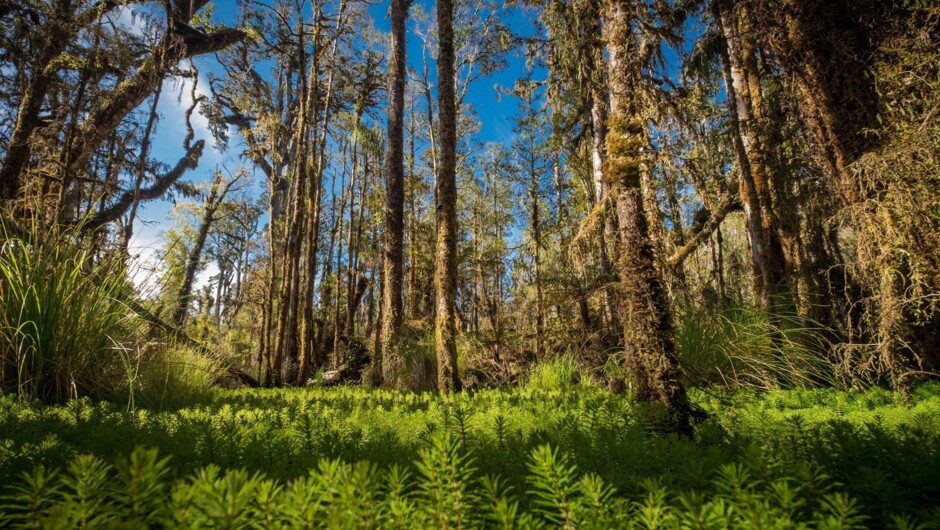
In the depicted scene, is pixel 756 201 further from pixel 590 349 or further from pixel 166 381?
pixel 166 381

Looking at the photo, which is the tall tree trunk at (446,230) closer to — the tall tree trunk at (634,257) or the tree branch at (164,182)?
the tall tree trunk at (634,257)

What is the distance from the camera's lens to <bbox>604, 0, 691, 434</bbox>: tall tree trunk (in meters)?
2.40

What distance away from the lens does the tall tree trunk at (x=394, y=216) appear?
7.42m

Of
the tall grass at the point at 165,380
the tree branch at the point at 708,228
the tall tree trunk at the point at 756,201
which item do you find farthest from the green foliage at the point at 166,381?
the tall tree trunk at the point at 756,201

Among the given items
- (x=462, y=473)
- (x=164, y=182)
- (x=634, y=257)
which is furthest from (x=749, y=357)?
(x=164, y=182)

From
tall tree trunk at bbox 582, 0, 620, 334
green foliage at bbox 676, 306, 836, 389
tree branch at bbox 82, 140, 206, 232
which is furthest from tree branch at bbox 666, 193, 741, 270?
tree branch at bbox 82, 140, 206, 232

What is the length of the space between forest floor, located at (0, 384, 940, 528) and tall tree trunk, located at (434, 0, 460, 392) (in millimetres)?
2699

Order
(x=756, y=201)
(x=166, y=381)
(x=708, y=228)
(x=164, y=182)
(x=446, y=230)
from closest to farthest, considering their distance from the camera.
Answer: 1. (x=166, y=381)
2. (x=446, y=230)
3. (x=756, y=201)
4. (x=708, y=228)
5. (x=164, y=182)

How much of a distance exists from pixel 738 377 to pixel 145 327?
19.3 feet

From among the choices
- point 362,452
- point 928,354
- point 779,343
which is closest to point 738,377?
point 779,343

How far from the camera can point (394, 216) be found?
8.79 metres

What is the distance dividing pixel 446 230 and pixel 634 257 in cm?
312

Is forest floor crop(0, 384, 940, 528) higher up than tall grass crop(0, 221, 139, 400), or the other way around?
tall grass crop(0, 221, 139, 400)

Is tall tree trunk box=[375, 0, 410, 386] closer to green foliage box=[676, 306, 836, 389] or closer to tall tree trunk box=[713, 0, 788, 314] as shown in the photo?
green foliage box=[676, 306, 836, 389]
